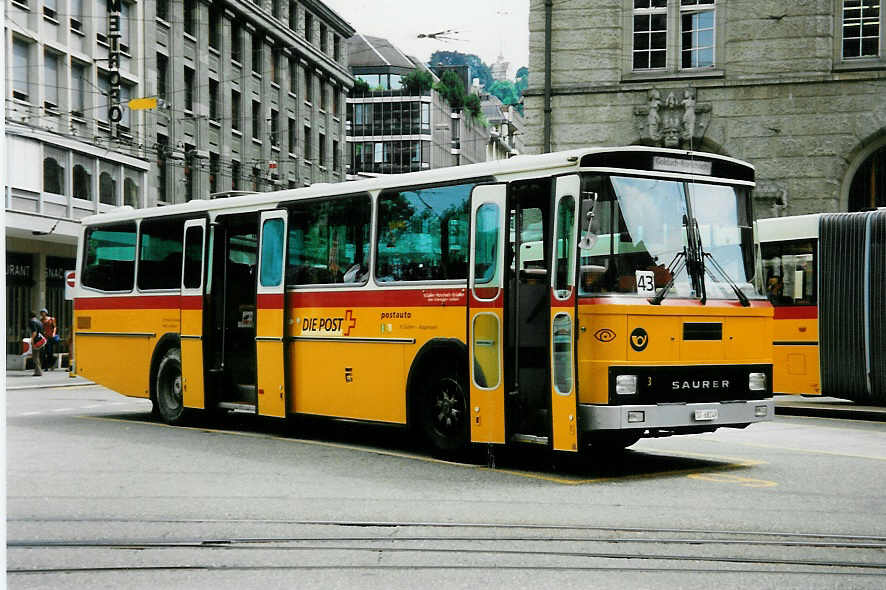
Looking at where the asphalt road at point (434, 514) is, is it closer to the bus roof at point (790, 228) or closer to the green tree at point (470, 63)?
the bus roof at point (790, 228)

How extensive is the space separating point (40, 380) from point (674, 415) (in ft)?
79.0

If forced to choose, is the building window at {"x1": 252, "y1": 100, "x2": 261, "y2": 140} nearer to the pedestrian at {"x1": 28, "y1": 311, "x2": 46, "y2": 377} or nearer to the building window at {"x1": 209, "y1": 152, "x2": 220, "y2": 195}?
the building window at {"x1": 209, "y1": 152, "x2": 220, "y2": 195}

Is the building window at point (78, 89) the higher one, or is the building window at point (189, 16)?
the building window at point (189, 16)

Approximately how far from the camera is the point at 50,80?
129ft

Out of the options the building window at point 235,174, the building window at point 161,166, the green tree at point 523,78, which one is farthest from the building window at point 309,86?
the building window at point 161,166

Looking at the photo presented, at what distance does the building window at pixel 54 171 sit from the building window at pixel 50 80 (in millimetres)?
1712

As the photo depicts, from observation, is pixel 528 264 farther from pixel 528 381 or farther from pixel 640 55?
pixel 640 55

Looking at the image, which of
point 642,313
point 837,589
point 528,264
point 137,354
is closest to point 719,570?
point 837,589

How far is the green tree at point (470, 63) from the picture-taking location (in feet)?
407

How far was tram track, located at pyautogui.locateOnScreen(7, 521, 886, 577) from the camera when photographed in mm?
6758

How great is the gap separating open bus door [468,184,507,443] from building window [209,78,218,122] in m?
42.0

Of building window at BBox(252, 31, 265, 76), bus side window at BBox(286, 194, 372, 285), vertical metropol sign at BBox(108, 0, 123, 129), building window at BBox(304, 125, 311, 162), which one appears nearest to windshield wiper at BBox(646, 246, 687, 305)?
bus side window at BBox(286, 194, 372, 285)

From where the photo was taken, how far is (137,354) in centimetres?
1686

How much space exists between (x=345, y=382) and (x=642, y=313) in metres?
4.17
